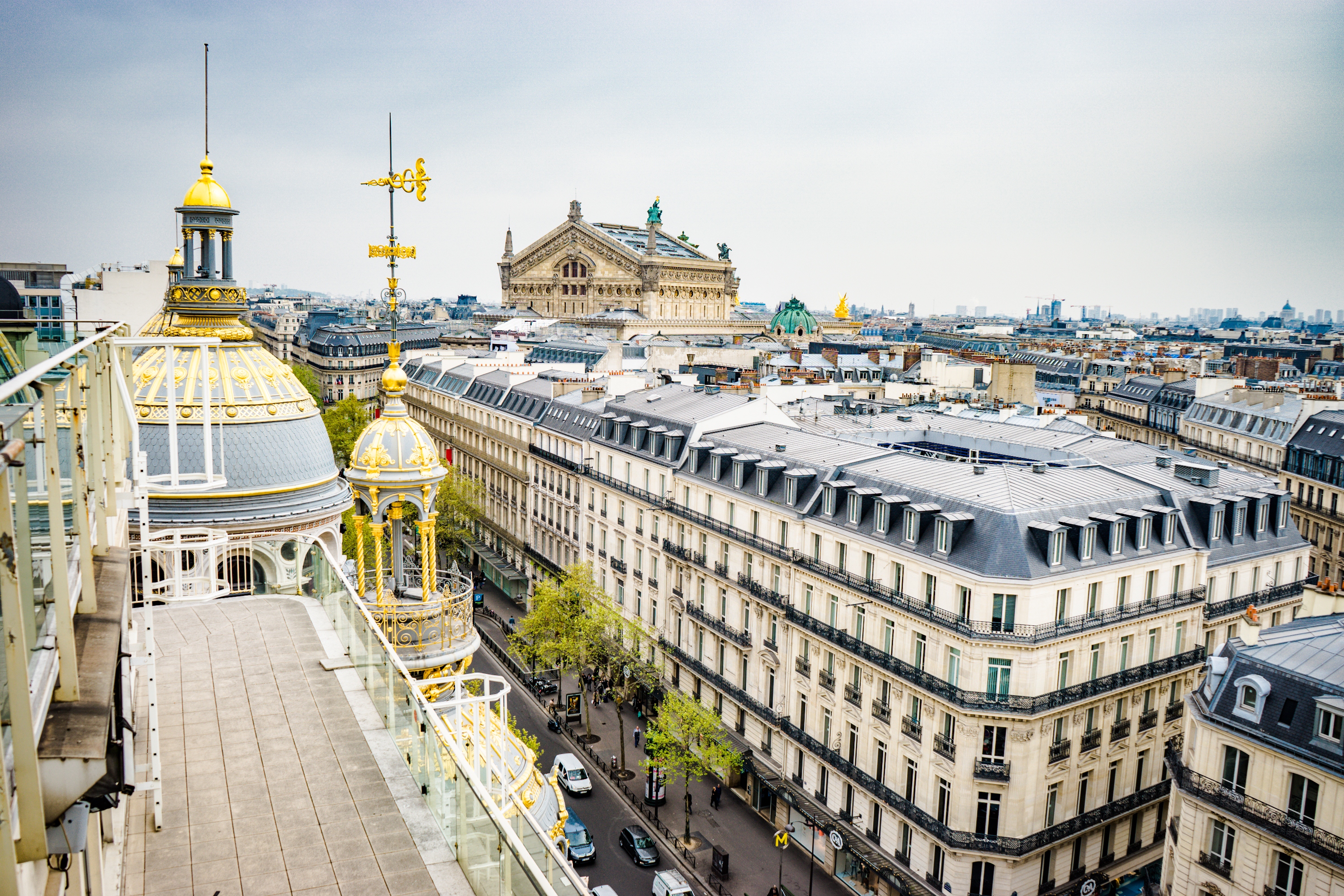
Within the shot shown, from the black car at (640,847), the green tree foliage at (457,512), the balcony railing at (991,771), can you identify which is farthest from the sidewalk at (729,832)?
the green tree foliage at (457,512)

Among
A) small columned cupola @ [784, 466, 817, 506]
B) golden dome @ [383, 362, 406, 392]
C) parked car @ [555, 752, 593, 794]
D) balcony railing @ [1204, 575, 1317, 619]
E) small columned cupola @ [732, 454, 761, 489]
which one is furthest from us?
small columned cupola @ [732, 454, 761, 489]

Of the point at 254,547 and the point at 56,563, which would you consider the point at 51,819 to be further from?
the point at 254,547

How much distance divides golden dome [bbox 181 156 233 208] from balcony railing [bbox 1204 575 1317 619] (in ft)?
124

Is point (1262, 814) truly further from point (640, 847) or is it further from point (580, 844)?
point (580, 844)

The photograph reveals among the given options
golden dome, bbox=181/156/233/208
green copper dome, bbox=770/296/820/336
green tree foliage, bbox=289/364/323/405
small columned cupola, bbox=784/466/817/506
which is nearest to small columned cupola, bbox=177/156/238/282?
golden dome, bbox=181/156/233/208

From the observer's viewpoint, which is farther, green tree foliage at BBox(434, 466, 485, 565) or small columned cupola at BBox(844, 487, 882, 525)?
green tree foliage at BBox(434, 466, 485, 565)

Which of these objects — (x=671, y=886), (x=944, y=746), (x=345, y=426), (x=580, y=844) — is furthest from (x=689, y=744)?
(x=345, y=426)

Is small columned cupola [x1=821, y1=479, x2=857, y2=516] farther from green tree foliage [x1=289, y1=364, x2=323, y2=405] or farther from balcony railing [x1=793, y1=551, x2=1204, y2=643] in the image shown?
green tree foliage [x1=289, y1=364, x2=323, y2=405]

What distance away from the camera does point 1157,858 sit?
128 feet

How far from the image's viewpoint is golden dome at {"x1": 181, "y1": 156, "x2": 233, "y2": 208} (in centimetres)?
3012

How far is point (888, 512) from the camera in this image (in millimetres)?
36812

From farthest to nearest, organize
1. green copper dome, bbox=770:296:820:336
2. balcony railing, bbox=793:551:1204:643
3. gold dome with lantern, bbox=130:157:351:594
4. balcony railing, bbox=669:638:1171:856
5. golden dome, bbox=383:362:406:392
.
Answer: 1. green copper dome, bbox=770:296:820:336
2. balcony railing, bbox=669:638:1171:856
3. balcony railing, bbox=793:551:1204:643
4. gold dome with lantern, bbox=130:157:351:594
5. golden dome, bbox=383:362:406:392

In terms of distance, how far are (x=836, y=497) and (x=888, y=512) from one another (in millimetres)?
3036

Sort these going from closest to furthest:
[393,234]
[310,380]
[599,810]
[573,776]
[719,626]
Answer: [393,234] < [599,810] < [573,776] < [719,626] < [310,380]
